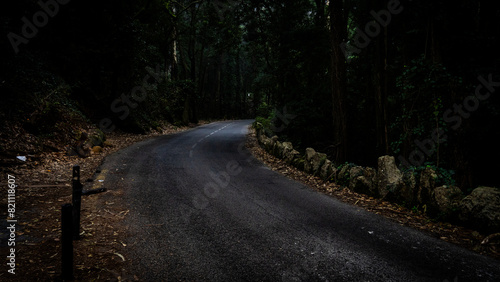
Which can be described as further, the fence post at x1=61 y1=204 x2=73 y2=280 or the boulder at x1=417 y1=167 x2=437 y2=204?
the boulder at x1=417 y1=167 x2=437 y2=204

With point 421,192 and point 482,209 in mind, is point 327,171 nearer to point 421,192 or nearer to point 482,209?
point 421,192

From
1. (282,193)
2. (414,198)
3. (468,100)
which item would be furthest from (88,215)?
(468,100)

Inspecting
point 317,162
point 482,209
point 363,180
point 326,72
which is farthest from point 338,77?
point 326,72

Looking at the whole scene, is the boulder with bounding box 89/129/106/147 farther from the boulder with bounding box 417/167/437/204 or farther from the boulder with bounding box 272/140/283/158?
the boulder with bounding box 417/167/437/204

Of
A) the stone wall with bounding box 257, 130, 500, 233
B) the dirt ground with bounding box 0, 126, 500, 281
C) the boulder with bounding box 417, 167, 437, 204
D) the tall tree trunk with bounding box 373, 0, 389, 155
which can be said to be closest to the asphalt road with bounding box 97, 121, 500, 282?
the dirt ground with bounding box 0, 126, 500, 281

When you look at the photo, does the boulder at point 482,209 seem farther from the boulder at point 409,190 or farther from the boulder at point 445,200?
the boulder at point 409,190

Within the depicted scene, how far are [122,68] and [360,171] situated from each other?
1616 centimetres

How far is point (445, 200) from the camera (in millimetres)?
4801

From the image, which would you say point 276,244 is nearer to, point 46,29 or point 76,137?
point 76,137

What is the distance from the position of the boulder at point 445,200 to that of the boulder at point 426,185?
0.14m

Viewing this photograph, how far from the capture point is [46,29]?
42.4ft

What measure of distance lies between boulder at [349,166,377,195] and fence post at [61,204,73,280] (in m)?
6.05

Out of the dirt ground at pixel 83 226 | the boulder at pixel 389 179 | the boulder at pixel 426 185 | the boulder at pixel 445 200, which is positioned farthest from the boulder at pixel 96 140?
the boulder at pixel 445 200

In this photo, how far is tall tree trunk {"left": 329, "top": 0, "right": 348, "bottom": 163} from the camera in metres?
8.94
